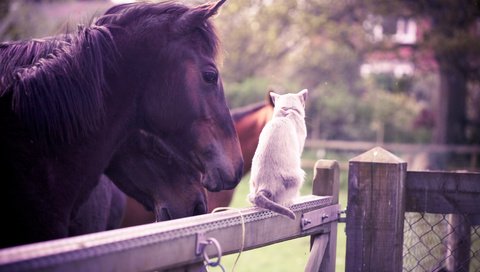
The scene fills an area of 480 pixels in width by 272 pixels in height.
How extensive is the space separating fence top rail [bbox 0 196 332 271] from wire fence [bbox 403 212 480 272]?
0.89 m

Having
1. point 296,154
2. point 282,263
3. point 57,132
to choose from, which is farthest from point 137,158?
point 282,263

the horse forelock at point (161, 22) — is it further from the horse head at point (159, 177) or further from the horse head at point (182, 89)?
the horse head at point (159, 177)

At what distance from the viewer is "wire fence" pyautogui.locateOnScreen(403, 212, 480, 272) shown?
102 inches

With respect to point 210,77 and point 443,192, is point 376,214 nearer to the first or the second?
point 443,192

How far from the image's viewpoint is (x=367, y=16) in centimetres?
1778

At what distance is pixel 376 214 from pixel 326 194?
283 mm

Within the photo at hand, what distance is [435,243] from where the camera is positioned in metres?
2.75

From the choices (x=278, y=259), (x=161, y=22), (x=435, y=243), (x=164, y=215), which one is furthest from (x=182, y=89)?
(x=278, y=259)

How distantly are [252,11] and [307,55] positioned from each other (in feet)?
13.5

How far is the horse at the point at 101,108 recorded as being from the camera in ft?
6.84

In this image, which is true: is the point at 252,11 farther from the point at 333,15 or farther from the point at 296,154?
the point at 296,154

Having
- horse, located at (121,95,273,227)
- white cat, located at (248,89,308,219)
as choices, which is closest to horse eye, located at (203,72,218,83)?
white cat, located at (248,89,308,219)

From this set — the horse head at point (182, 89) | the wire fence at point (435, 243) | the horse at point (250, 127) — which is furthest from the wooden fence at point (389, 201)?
the horse at point (250, 127)

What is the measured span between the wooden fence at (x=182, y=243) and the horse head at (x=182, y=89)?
0.35m
